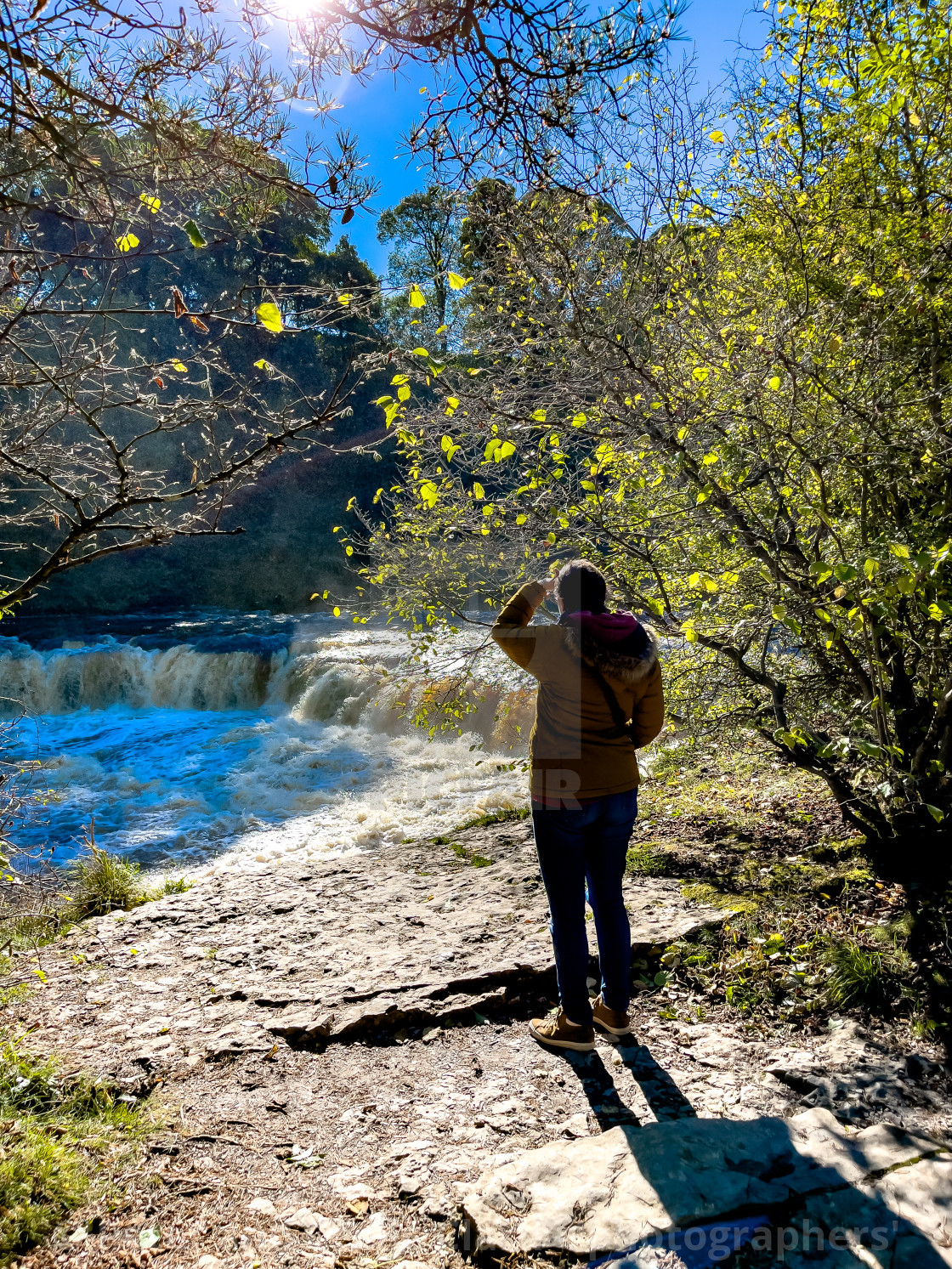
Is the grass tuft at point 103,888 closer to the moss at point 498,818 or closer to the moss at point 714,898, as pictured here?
the moss at point 498,818

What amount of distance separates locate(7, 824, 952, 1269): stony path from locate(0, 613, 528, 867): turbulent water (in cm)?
199

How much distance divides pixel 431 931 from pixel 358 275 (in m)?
32.7

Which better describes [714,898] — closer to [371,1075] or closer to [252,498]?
[371,1075]

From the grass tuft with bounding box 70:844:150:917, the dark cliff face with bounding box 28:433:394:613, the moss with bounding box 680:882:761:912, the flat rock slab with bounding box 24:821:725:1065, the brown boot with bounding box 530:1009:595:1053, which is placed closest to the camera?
the brown boot with bounding box 530:1009:595:1053

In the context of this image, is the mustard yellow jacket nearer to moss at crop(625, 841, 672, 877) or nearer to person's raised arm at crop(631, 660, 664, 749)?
person's raised arm at crop(631, 660, 664, 749)

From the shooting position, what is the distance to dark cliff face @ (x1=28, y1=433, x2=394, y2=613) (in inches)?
971

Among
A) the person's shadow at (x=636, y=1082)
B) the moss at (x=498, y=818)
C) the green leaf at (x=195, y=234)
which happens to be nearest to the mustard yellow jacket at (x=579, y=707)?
the person's shadow at (x=636, y=1082)

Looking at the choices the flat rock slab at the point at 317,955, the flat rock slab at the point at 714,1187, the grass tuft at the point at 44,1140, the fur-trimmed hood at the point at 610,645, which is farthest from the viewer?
the flat rock slab at the point at 317,955

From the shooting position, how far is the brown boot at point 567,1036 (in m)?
3.05

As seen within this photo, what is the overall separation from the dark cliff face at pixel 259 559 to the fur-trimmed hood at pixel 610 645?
24553mm

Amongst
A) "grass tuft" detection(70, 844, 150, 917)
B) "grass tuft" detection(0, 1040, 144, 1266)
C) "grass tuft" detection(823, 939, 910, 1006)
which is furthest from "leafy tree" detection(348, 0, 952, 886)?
"grass tuft" detection(70, 844, 150, 917)

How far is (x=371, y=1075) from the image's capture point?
10.6 ft

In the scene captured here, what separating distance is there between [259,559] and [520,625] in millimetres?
26612

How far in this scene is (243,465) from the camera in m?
2.33
